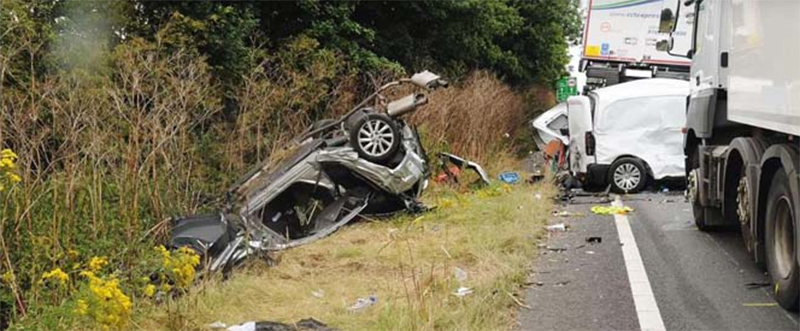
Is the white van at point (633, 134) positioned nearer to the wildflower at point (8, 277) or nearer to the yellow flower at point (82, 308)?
A: the wildflower at point (8, 277)

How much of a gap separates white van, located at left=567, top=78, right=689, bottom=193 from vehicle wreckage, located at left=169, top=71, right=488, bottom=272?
418 centimetres

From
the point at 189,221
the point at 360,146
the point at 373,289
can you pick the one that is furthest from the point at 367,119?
the point at 373,289

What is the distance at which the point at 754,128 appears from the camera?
19.9 ft

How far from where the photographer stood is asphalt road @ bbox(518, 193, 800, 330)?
5020 millimetres

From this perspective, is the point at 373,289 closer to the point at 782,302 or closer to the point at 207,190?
the point at 782,302

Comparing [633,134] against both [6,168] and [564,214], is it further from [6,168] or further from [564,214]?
[6,168]

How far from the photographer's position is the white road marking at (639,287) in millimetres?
4988

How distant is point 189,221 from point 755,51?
4.77m

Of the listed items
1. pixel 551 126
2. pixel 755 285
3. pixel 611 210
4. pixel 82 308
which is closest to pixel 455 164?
pixel 611 210

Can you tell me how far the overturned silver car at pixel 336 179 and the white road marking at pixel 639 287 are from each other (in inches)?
105

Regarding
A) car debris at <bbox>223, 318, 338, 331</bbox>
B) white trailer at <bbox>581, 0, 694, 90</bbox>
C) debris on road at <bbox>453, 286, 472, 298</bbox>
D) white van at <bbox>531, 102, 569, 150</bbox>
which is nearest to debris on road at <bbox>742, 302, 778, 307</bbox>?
debris on road at <bbox>453, 286, 472, 298</bbox>

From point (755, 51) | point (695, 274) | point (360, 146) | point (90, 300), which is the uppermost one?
point (755, 51)

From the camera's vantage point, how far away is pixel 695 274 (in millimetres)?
6328

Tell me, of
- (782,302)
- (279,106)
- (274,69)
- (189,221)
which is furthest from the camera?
(274,69)
